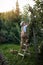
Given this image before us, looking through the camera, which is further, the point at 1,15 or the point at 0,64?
the point at 1,15

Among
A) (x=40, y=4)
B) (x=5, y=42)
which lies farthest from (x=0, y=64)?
(x=5, y=42)

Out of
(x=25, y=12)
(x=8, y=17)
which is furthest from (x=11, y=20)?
(x=25, y=12)

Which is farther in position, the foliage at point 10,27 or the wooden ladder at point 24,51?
the foliage at point 10,27

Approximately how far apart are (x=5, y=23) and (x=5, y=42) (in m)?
1.68

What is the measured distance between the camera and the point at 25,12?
7.23m

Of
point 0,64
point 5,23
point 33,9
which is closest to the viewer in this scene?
point 0,64

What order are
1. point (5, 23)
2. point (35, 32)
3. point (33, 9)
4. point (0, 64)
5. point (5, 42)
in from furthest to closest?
point (5, 23), point (5, 42), point (35, 32), point (33, 9), point (0, 64)

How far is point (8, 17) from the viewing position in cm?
1391

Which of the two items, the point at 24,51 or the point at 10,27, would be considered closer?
the point at 24,51

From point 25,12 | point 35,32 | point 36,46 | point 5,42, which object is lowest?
point 5,42

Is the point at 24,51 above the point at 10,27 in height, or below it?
below

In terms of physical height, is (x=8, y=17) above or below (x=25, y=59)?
above

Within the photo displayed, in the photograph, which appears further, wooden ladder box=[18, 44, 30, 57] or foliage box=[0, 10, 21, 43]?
foliage box=[0, 10, 21, 43]

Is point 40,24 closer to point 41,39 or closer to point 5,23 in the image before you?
point 41,39
